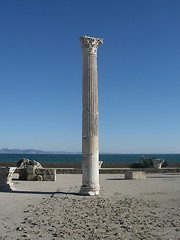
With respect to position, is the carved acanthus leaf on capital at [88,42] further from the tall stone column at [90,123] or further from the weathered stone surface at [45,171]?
the weathered stone surface at [45,171]

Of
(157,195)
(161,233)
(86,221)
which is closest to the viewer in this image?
(161,233)

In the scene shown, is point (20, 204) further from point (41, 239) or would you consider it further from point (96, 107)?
point (96, 107)

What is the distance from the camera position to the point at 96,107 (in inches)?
477

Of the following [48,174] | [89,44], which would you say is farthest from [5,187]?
[89,44]

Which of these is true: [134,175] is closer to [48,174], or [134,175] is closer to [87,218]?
[48,174]

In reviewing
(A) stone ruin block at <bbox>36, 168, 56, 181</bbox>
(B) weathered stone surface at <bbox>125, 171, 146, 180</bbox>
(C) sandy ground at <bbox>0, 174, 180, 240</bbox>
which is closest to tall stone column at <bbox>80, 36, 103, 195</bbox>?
(C) sandy ground at <bbox>0, 174, 180, 240</bbox>

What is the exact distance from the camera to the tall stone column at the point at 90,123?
1166 centimetres

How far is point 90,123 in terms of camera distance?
466 inches

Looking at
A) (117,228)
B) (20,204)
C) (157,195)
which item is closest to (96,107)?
(157,195)

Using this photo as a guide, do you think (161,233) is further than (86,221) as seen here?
No

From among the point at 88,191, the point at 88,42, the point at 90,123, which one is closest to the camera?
the point at 88,191

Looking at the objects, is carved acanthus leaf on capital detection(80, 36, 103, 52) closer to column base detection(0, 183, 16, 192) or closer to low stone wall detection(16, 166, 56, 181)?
column base detection(0, 183, 16, 192)

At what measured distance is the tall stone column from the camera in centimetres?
1166

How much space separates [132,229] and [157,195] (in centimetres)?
563
